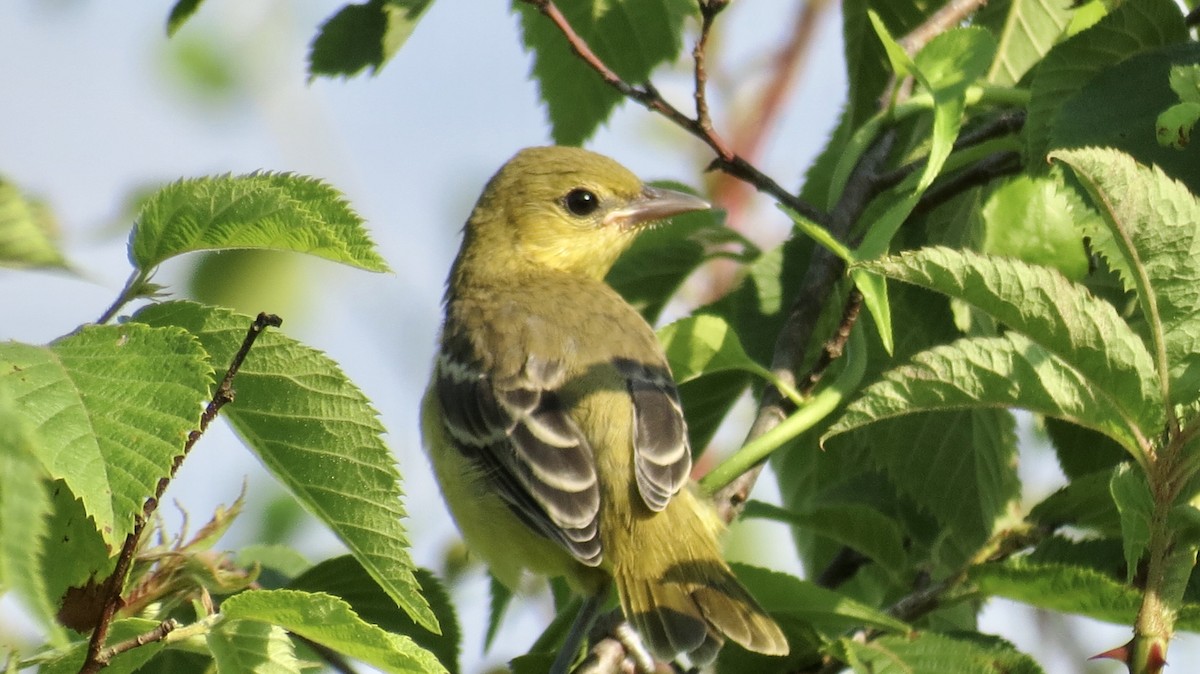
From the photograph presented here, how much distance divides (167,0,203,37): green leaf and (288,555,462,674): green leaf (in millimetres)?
1521

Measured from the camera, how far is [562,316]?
187 inches

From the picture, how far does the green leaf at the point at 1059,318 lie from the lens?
208 cm

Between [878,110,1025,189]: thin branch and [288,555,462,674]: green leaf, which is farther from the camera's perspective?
[878,110,1025,189]: thin branch

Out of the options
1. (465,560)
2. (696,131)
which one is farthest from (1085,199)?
(465,560)

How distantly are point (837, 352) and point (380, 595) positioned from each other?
122 centimetres

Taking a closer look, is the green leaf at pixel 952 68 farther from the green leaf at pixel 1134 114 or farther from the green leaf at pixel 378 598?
the green leaf at pixel 378 598

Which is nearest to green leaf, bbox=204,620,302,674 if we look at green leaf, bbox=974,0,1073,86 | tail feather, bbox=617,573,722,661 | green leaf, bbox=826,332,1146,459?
green leaf, bbox=826,332,1146,459

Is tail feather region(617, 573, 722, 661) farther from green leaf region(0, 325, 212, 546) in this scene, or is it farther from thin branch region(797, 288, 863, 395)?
green leaf region(0, 325, 212, 546)

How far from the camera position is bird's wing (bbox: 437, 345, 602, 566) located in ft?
12.7

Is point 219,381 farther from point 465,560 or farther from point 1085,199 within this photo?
point 465,560

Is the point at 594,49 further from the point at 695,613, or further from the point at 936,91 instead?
the point at 695,613

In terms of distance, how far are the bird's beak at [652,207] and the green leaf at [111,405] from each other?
8.75 feet

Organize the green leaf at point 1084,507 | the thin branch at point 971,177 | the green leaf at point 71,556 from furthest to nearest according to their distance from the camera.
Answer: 1. the thin branch at point 971,177
2. the green leaf at point 1084,507
3. the green leaf at point 71,556

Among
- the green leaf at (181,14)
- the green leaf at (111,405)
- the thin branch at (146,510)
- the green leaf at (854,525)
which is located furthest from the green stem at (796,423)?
the green leaf at (181,14)
